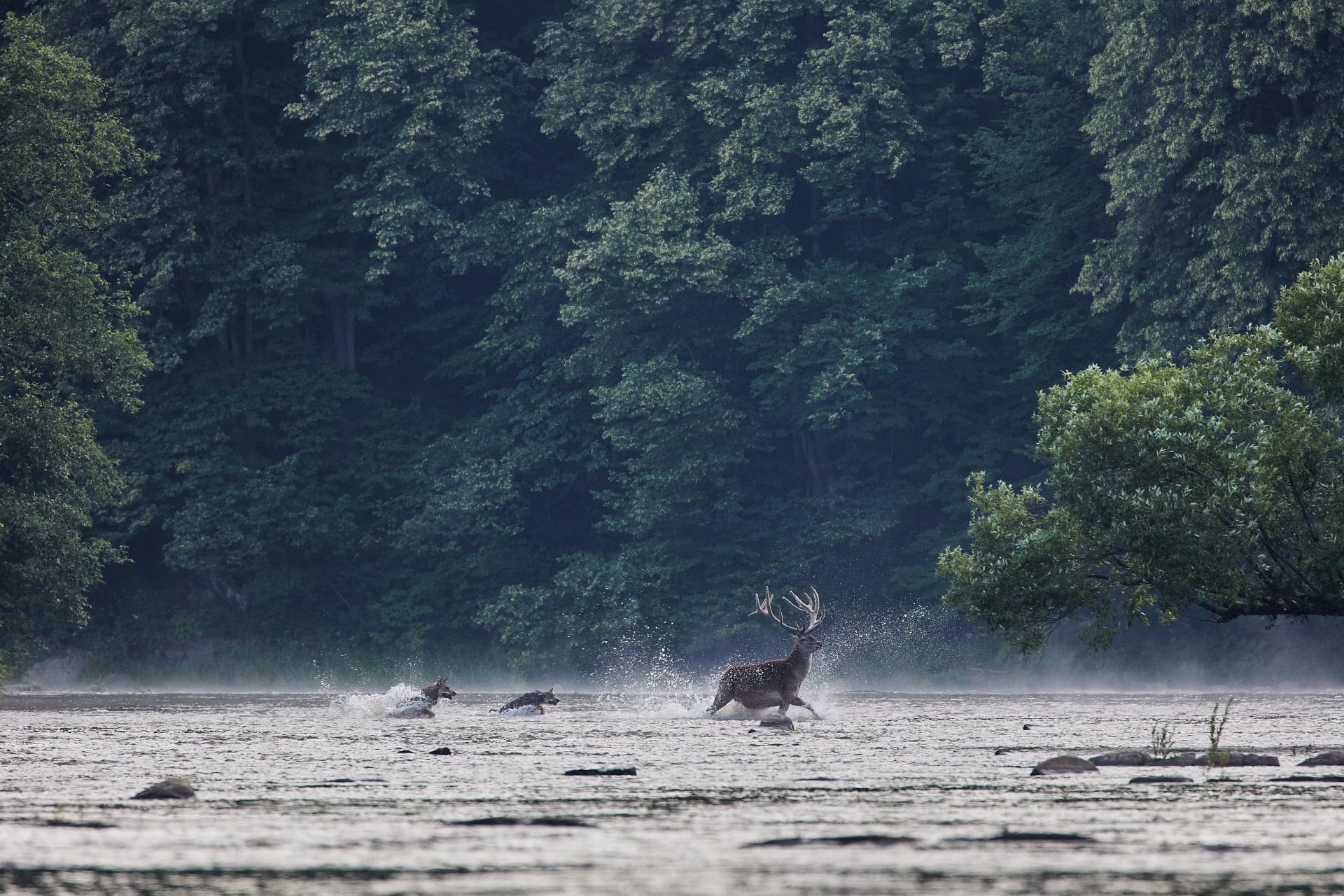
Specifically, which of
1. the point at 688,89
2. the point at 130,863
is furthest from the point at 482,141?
the point at 130,863

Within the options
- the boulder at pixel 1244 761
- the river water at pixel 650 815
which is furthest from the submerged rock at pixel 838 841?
the boulder at pixel 1244 761

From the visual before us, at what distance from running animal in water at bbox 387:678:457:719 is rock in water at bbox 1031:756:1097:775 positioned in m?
14.6

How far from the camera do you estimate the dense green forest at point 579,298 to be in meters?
50.6

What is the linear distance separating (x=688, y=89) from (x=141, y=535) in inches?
825

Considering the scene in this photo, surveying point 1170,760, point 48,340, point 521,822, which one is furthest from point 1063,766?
point 48,340

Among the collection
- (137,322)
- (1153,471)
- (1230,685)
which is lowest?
(1230,685)

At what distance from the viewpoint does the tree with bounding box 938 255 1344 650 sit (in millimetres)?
20641

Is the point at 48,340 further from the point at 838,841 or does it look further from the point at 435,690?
the point at 838,841

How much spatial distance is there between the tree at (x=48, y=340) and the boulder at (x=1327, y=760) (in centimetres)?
2873

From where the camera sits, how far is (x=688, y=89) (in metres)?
53.6

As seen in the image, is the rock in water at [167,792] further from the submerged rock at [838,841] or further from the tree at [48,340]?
the tree at [48,340]

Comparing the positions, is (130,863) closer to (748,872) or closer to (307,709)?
(748,872)

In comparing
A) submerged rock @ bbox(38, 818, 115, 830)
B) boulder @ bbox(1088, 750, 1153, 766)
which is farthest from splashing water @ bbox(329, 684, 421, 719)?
submerged rock @ bbox(38, 818, 115, 830)

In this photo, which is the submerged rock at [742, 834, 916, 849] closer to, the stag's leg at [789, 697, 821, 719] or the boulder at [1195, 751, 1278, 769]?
the boulder at [1195, 751, 1278, 769]
